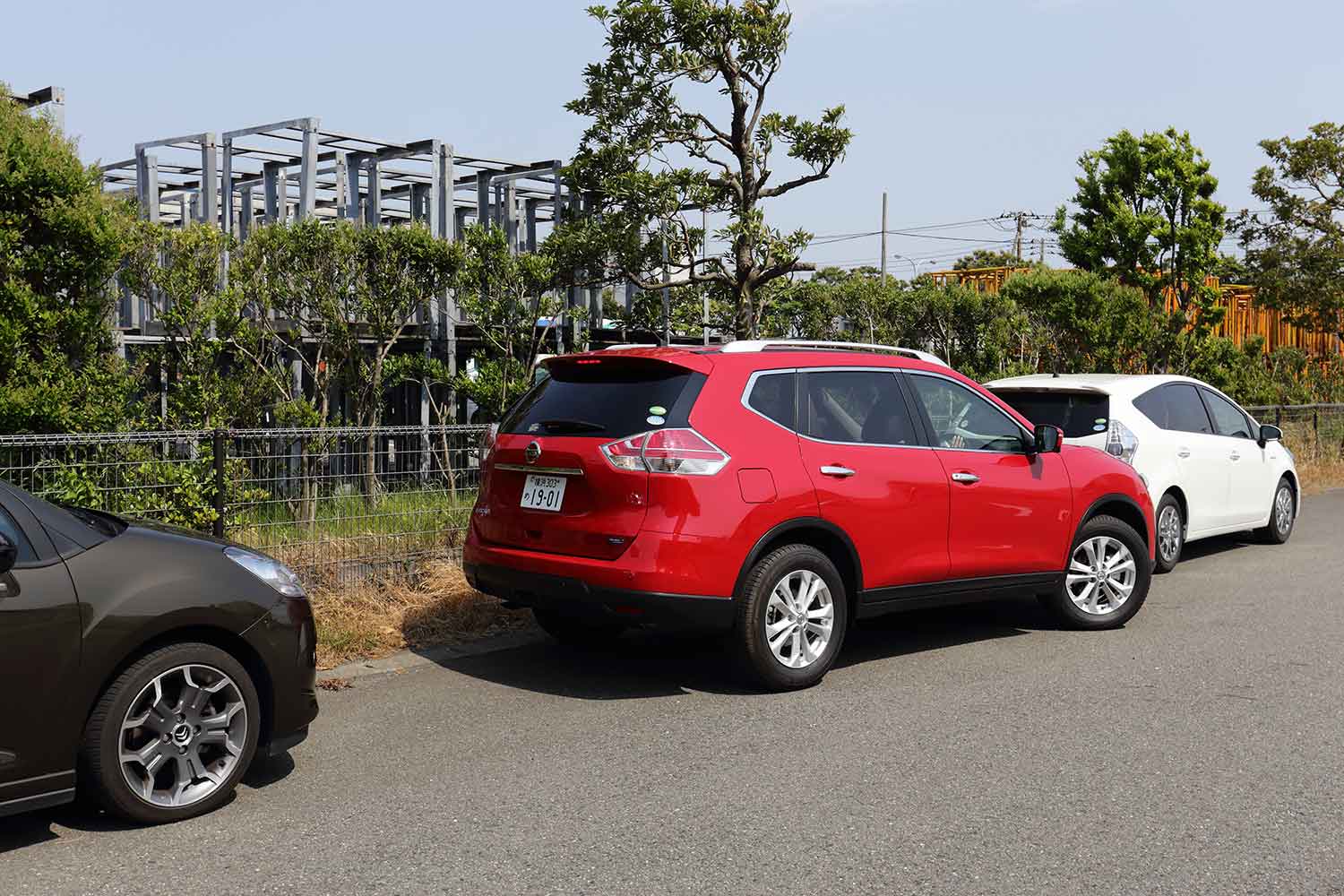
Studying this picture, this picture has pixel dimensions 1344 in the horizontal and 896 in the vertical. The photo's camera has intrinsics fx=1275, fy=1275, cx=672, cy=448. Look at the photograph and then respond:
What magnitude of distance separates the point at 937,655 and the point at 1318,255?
20670 millimetres

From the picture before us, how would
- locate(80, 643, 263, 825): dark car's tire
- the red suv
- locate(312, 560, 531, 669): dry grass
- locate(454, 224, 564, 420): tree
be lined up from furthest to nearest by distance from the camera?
1. locate(454, 224, 564, 420): tree
2. locate(312, 560, 531, 669): dry grass
3. the red suv
4. locate(80, 643, 263, 825): dark car's tire

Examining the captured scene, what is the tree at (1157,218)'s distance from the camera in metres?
19.3

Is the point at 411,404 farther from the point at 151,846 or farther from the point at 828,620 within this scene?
the point at 151,846

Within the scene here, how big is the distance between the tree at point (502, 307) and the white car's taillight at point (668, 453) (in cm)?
545

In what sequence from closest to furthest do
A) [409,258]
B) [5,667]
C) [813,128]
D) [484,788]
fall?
1. [5,667]
2. [484,788]
3. [409,258]
4. [813,128]

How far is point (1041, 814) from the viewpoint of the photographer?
4.69 m

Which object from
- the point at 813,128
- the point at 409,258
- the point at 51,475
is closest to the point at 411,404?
the point at 409,258

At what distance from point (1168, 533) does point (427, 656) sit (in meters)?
6.46

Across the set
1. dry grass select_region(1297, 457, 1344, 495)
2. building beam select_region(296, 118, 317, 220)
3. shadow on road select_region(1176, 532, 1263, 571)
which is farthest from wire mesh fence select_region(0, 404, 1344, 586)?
Answer: dry grass select_region(1297, 457, 1344, 495)

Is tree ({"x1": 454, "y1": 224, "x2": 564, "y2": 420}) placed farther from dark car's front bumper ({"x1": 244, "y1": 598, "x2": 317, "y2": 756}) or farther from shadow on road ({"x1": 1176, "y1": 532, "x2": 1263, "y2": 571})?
dark car's front bumper ({"x1": 244, "y1": 598, "x2": 317, "y2": 756})

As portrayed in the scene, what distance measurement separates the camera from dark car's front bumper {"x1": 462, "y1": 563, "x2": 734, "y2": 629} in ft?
20.0

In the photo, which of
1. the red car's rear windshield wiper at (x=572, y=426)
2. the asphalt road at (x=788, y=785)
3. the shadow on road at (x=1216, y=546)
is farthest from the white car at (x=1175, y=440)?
the red car's rear windshield wiper at (x=572, y=426)

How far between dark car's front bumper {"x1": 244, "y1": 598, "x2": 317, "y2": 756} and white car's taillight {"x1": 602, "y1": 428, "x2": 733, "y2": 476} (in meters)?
1.77

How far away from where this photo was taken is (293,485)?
820cm
